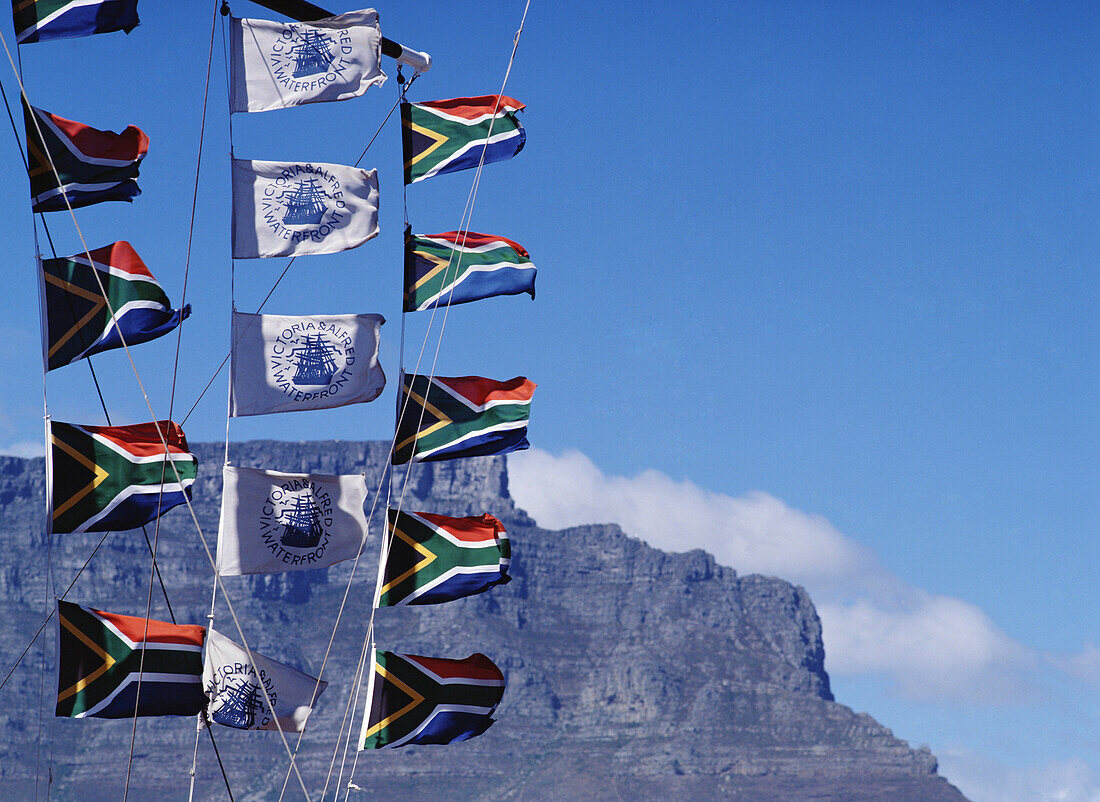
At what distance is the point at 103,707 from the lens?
22672 mm

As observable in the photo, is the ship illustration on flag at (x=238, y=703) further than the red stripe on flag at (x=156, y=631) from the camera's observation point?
Yes

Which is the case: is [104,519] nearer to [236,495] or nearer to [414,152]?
[236,495]

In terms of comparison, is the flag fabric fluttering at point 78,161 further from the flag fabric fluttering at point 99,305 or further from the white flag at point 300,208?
the white flag at point 300,208

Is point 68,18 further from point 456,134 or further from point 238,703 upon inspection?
point 238,703

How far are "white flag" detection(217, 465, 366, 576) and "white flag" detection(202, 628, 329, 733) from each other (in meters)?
1.12

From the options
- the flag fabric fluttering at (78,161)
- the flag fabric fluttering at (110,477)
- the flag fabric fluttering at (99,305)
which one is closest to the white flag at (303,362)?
the flag fabric fluttering at (99,305)

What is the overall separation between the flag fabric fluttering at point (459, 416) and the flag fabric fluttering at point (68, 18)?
648cm

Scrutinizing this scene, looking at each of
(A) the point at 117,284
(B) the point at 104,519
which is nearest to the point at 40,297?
(A) the point at 117,284

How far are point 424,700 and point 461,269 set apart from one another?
6543mm

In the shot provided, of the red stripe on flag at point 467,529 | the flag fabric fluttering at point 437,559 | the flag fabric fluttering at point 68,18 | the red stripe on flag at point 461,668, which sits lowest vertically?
the red stripe on flag at point 461,668

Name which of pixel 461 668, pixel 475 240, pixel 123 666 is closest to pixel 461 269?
pixel 475 240

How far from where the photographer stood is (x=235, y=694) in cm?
2352

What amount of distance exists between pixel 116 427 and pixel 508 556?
587cm

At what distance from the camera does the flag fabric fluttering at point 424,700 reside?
24.0 meters
